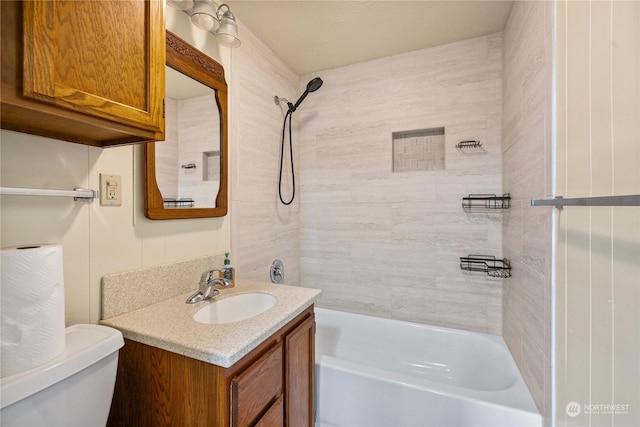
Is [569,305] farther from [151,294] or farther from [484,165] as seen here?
[151,294]

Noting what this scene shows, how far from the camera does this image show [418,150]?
2.08 meters

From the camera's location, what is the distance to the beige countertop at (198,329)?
2.48 feet

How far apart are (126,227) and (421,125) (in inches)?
77.2

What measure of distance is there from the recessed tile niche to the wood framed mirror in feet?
4.41

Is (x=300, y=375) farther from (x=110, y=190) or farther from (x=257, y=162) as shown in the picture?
(x=257, y=162)

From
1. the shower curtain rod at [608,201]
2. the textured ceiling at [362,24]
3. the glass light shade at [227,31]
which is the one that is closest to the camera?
the shower curtain rod at [608,201]

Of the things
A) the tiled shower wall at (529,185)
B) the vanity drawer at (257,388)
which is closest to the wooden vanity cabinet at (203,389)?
the vanity drawer at (257,388)

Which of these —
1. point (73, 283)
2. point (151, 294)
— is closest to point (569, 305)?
point (151, 294)

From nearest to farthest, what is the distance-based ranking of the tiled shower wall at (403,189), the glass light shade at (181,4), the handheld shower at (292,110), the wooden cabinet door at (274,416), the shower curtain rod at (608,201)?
the shower curtain rod at (608,201) < the wooden cabinet door at (274,416) < the glass light shade at (181,4) < the tiled shower wall at (403,189) < the handheld shower at (292,110)

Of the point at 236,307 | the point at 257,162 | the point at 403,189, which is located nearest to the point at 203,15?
the point at 257,162

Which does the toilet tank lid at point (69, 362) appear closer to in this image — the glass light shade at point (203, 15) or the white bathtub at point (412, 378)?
the white bathtub at point (412, 378)

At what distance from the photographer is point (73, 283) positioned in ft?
2.87

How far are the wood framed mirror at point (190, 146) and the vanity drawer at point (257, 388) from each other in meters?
0.75

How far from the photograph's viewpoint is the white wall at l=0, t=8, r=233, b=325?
75cm
